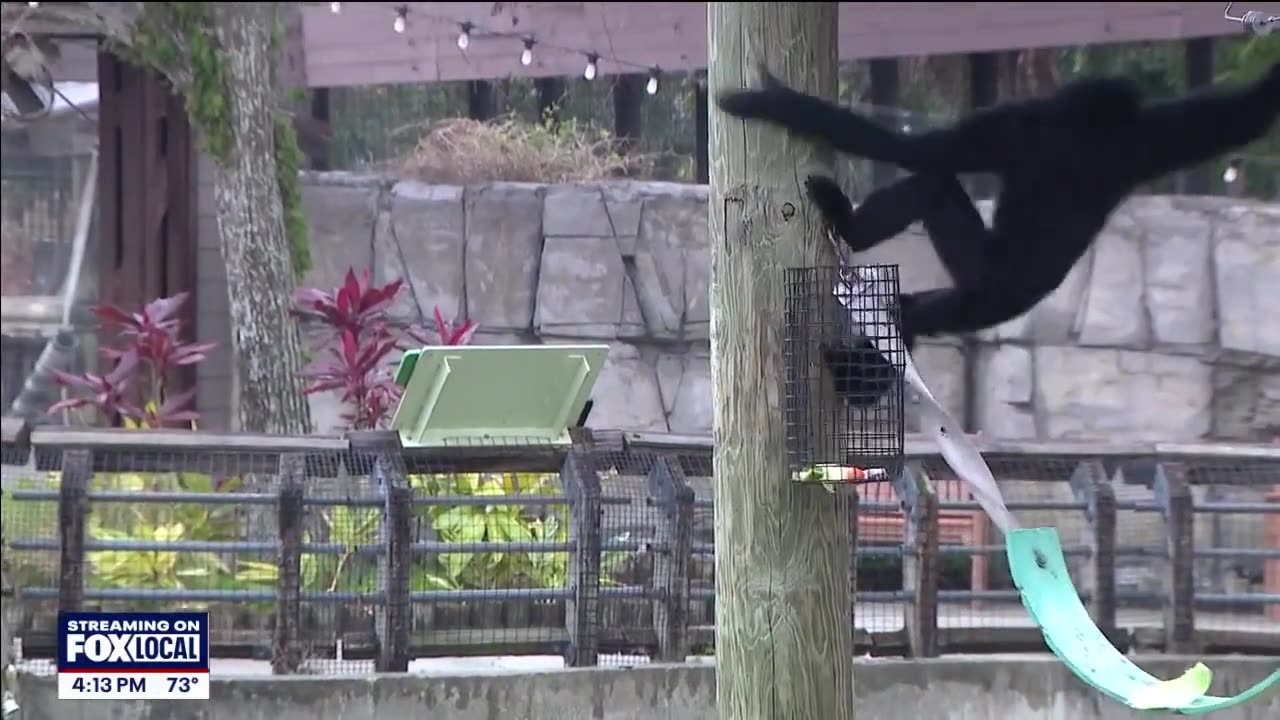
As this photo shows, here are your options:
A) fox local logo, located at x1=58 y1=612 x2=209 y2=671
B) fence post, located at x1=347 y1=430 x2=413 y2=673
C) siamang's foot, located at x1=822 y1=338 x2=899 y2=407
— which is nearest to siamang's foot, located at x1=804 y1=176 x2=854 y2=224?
siamang's foot, located at x1=822 y1=338 x2=899 y2=407

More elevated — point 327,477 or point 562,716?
point 327,477

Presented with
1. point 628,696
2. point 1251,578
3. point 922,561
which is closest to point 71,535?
point 628,696

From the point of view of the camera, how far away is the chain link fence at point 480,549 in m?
5.51

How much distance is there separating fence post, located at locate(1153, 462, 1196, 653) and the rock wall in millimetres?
2983

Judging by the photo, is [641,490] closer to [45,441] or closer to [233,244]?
[45,441]

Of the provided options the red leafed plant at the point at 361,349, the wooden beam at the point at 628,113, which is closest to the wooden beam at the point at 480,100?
the wooden beam at the point at 628,113

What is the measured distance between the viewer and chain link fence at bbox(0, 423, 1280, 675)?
5508 mm

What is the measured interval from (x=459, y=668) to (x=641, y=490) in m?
0.98

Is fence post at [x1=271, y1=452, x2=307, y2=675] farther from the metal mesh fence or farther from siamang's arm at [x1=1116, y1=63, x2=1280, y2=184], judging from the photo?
the metal mesh fence

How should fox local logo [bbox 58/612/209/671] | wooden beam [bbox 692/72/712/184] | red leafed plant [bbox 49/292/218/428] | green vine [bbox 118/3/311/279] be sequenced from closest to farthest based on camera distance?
fox local logo [bbox 58/612/209/671] < red leafed plant [bbox 49/292/218/428] < wooden beam [bbox 692/72/712/184] < green vine [bbox 118/3/311/279]

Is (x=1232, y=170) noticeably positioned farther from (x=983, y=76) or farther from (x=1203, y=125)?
(x=1203, y=125)

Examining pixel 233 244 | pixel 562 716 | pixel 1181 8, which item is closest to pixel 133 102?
pixel 233 244

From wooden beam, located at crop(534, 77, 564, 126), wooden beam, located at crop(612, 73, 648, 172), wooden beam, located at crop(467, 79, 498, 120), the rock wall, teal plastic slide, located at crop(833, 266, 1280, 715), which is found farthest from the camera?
the rock wall

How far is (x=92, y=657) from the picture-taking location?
5215 mm
